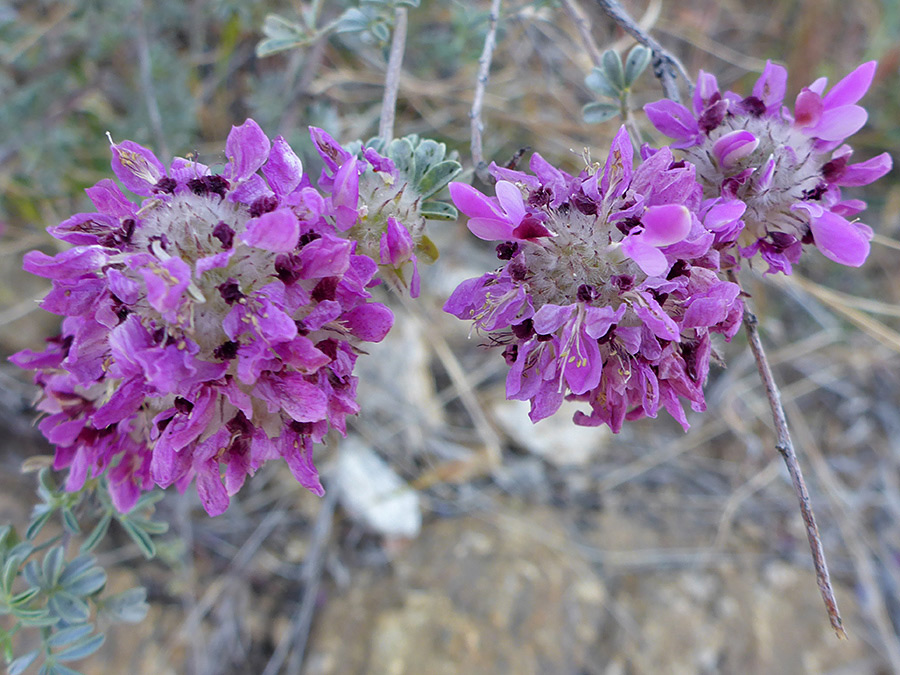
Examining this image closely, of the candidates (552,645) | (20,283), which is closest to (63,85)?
(20,283)

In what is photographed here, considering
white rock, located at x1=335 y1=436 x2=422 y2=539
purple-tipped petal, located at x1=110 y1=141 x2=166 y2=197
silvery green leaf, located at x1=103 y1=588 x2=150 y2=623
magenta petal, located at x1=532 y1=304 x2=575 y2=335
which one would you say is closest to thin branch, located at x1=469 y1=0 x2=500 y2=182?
magenta petal, located at x1=532 y1=304 x2=575 y2=335

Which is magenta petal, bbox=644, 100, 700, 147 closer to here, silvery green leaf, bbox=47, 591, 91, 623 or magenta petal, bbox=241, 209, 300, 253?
magenta petal, bbox=241, 209, 300, 253

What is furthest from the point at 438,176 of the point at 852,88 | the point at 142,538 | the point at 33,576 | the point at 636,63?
the point at 33,576

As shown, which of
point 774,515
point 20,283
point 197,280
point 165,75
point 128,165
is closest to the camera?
point 197,280

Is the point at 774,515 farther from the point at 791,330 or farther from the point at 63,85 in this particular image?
the point at 63,85

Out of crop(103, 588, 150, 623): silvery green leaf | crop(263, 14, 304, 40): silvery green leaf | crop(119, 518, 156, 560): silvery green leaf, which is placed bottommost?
crop(103, 588, 150, 623): silvery green leaf

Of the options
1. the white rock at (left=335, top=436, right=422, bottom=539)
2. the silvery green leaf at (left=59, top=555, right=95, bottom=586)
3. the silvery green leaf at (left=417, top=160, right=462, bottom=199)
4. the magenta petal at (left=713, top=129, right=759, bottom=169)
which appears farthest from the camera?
the white rock at (left=335, top=436, right=422, bottom=539)
